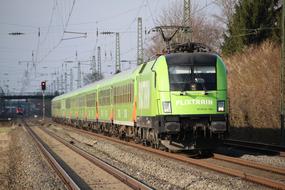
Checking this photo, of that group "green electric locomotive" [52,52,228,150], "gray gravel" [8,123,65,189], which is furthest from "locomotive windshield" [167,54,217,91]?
"gray gravel" [8,123,65,189]

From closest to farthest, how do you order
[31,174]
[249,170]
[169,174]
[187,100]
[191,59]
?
[169,174] < [249,170] < [31,174] < [187,100] < [191,59]

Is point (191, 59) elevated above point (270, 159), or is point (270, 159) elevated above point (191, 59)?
point (191, 59)

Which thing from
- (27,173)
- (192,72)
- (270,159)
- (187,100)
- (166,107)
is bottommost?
(27,173)

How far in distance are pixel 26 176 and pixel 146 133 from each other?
237 inches

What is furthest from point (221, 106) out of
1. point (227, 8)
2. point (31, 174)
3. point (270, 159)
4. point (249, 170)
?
point (227, 8)

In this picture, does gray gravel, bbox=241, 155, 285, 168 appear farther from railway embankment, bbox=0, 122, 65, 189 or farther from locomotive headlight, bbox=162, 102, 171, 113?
railway embankment, bbox=0, 122, 65, 189

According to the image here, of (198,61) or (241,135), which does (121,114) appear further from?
(198,61)

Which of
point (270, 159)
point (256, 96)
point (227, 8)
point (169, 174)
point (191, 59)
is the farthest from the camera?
point (227, 8)

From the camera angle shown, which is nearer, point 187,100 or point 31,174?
point 31,174

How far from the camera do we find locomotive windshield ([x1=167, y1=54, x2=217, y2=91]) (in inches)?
619

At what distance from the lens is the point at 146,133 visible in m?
19.0

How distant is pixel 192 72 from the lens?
1588cm

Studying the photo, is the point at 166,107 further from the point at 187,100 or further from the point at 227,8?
the point at 227,8

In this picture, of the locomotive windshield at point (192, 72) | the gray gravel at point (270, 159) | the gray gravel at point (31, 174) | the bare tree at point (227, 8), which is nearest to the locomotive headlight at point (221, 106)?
the locomotive windshield at point (192, 72)
